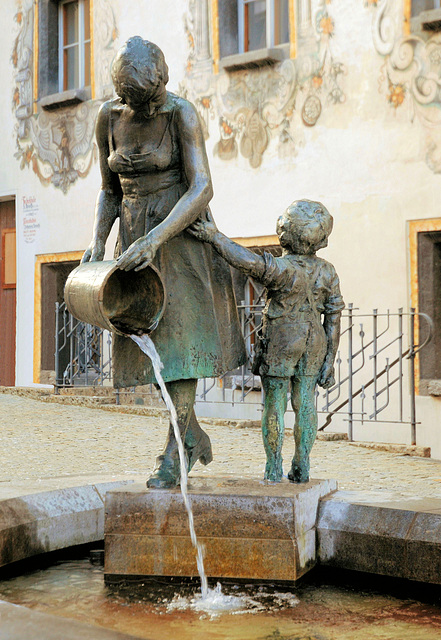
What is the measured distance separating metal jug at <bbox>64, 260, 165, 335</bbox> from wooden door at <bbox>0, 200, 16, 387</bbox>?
1078 centimetres

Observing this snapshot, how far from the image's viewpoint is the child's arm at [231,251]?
355cm

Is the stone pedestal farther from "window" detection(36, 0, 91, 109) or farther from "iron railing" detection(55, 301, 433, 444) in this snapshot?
"window" detection(36, 0, 91, 109)

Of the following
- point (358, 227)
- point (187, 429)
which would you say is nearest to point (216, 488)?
point (187, 429)

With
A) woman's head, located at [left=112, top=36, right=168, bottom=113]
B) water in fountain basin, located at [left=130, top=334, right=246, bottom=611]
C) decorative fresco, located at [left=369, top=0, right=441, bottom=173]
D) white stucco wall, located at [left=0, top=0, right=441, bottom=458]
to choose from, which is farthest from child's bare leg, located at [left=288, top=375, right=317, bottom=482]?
decorative fresco, located at [left=369, top=0, right=441, bottom=173]

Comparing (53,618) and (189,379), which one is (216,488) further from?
(53,618)

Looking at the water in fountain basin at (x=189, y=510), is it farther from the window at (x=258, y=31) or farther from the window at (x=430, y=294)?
the window at (x=258, y=31)

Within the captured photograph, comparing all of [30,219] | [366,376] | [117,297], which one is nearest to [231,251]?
[117,297]

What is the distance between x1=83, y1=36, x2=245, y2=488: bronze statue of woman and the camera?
363 centimetres

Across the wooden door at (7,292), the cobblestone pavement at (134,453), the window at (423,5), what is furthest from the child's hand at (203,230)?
the wooden door at (7,292)

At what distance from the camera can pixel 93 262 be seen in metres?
3.49

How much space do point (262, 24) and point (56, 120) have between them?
11.6ft

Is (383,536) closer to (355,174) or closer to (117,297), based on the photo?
(117,297)

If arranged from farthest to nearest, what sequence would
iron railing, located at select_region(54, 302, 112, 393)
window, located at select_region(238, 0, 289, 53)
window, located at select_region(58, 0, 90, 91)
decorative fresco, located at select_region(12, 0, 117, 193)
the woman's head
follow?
window, located at select_region(58, 0, 90, 91)
decorative fresco, located at select_region(12, 0, 117, 193)
iron railing, located at select_region(54, 302, 112, 393)
window, located at select_region(238, 0, 289, 53)
the woman's head

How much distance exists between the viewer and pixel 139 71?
11.3ft
